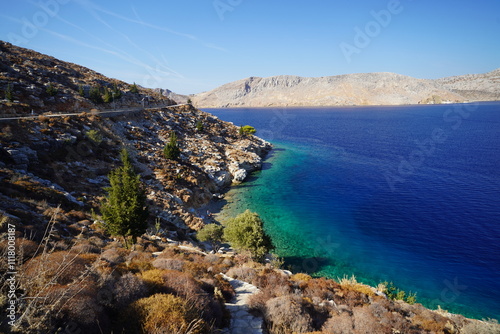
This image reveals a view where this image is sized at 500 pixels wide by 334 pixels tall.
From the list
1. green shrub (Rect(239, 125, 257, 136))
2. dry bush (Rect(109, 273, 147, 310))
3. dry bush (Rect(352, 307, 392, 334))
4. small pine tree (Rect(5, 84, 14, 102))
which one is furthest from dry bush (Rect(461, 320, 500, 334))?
green shrub (Rect(239, 125, 257, 136))

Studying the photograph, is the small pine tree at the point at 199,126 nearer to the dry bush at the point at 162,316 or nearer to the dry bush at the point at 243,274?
the dry bush at the point at 243,274

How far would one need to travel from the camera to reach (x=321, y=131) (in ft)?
370

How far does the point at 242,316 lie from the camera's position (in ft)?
33.4

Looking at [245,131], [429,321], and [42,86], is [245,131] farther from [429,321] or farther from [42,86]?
[429,321]

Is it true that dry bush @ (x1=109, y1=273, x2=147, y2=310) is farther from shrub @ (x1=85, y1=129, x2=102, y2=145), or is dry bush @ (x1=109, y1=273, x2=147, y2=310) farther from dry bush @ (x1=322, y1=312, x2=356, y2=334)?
shrub @ (x1=85, y1=129, x2=102, y2=145)

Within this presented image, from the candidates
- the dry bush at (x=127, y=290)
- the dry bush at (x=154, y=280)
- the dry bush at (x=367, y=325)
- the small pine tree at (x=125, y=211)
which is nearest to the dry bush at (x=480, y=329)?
the dry bush at (x=367, y=325)

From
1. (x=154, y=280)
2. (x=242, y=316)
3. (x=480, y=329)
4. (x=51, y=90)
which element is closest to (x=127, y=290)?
(x=154, y=280)

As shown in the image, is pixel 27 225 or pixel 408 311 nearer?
→ pixel 408 311

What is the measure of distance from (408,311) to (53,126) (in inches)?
1764

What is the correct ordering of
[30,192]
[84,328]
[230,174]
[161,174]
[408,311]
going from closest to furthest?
1. [84,328]
2. [408,311]
3. [30,192]
4. [161,174]
5. [230,174]

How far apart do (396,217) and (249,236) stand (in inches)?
929

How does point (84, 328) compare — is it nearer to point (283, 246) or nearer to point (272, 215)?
point (283, 246)

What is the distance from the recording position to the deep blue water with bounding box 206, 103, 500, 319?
2377 cm

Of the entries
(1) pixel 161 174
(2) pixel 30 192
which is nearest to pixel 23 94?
(1) pixel 161 174
